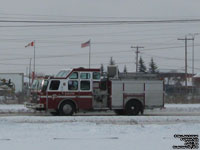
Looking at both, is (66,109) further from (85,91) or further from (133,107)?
(133,107)

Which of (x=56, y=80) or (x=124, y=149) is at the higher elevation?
(x=56, y=80)

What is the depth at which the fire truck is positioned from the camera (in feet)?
78.4

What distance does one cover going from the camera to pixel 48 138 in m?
14.0

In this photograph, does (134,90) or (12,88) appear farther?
(12,88)

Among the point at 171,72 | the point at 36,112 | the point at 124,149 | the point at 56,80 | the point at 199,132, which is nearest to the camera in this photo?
the point at 124,149

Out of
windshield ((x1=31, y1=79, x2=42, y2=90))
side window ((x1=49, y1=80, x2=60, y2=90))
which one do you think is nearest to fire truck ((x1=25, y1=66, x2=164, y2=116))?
side window ((x1=49, y1=80, x2=60, y2=90))

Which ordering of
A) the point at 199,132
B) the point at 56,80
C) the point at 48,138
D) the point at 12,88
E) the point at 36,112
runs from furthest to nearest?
the point at 12,88
the point at 36,112
the point at 56,80
the point at 199,132
the point at 48,138

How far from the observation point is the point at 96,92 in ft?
80.2

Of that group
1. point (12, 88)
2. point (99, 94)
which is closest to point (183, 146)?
point (99, 94)

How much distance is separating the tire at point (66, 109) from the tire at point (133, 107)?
3099mm

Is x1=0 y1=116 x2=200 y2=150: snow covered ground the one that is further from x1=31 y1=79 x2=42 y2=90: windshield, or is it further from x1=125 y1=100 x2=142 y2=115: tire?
x1=125 y1=100 x2=142 y2=115: tire

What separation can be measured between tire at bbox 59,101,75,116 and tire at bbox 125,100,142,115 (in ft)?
10.2

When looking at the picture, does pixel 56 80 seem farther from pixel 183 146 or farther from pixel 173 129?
pixel 183 146

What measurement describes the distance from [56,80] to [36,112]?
3.85 metres
